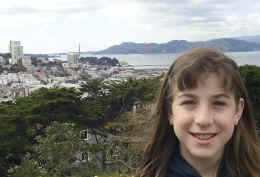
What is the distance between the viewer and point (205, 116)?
3.66 ft

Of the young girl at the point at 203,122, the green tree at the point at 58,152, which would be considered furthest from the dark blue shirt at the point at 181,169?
the green tree at the point at 58,152

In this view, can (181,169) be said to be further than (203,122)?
Yes

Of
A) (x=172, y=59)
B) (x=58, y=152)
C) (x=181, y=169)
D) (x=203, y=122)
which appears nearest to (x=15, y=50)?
(x=58, y=152)

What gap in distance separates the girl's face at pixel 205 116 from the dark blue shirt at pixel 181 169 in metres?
0.06

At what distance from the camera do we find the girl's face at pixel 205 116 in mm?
1131

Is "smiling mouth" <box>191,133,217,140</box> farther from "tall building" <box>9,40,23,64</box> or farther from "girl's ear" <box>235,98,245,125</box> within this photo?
"tall building" <box>9,40,23,64</box>

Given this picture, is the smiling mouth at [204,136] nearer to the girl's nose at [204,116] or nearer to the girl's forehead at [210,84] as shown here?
the girl's nose at [204,116]

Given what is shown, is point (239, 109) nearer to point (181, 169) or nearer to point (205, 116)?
point (205, 116)

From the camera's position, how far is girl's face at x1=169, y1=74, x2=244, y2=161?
1.13 metres

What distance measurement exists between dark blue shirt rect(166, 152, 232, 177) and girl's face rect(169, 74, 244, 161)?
0.21 feet

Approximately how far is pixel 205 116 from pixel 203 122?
0.02 meters

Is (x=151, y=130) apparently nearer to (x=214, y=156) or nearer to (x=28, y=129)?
(x=214, y=156)

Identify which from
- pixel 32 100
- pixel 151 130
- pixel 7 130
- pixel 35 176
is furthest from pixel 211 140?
pixel 32 100

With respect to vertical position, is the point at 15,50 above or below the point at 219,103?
above
